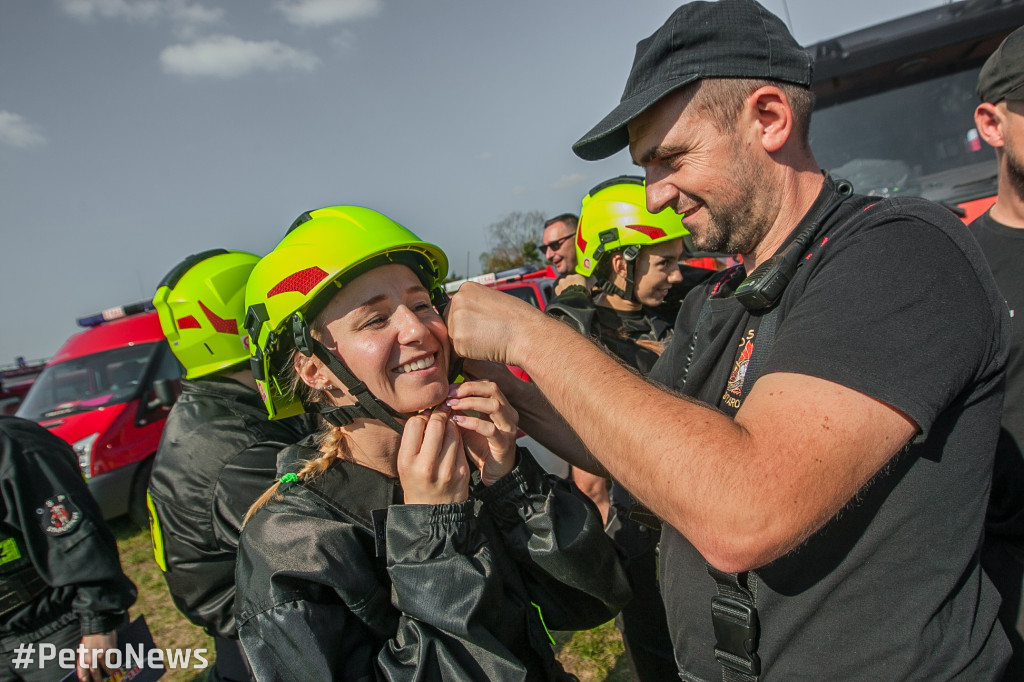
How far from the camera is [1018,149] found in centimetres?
248

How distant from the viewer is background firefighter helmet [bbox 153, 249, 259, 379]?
3.62 meters

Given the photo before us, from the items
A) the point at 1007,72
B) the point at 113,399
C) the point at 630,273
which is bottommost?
the point at 113,399

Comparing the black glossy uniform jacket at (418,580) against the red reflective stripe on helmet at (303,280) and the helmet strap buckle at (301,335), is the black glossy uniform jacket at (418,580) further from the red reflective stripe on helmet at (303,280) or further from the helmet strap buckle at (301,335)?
the red reflective stripe on helmet at (303,280)

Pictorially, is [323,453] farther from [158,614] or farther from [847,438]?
[158,614]

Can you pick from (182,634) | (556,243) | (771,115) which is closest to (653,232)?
(771,115)

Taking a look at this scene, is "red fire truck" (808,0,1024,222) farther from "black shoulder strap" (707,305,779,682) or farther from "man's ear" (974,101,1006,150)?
"black shoulder strap" (707,305,779,682)

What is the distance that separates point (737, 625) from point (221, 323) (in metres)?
3.20

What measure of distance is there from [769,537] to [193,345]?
3389 mm

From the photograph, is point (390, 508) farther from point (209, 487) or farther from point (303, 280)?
point (209, 487)

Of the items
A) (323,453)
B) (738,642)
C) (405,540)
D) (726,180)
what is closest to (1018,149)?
(726,180)

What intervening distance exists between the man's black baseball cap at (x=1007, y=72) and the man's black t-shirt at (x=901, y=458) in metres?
1.47

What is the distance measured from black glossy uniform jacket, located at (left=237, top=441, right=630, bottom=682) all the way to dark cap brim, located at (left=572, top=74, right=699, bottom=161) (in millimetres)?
1014

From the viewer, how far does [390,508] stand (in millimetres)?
1774

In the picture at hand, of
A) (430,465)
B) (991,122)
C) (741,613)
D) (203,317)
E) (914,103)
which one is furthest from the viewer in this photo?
(914,103)
